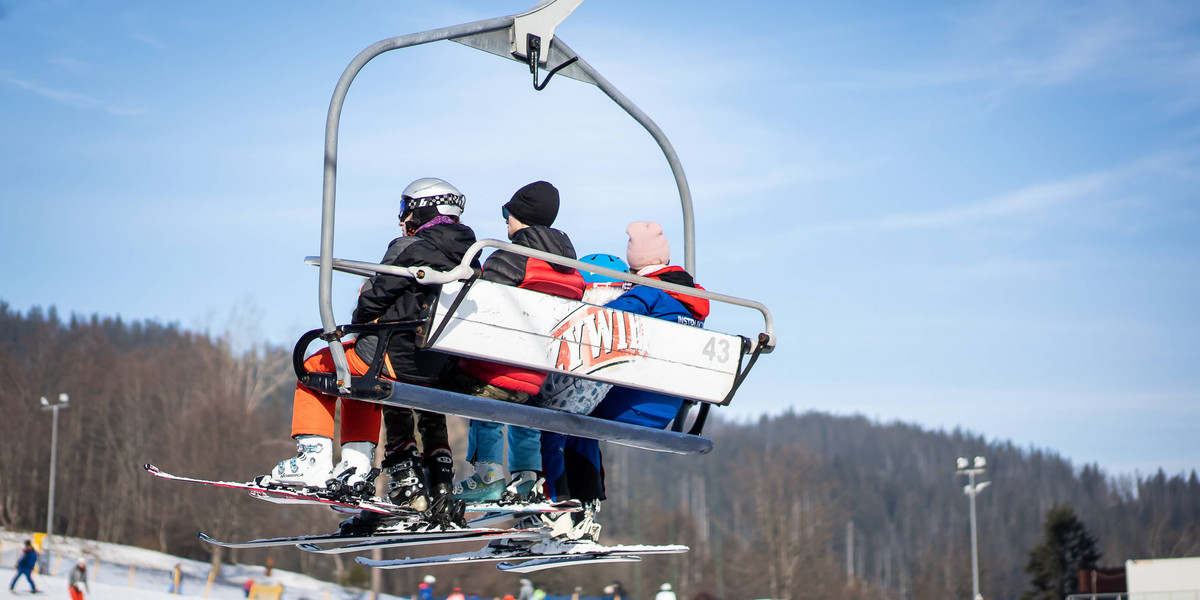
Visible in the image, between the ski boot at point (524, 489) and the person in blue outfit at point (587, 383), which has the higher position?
the person in blue outfit at point (587, 383)

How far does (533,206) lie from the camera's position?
5.92 m

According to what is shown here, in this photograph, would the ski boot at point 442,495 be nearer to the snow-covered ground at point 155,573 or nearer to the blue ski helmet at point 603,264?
the blue ski helmet at point 603,264

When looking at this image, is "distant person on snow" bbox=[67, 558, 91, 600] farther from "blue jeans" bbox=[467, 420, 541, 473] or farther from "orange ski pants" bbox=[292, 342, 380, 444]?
"orange ski pants" bbox=[292, 342, 380, 444]

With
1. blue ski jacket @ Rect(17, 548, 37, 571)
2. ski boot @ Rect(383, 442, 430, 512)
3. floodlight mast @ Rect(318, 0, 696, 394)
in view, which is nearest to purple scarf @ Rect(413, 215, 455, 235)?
floodlight mast @ Rect(318, 0, 696, 394)

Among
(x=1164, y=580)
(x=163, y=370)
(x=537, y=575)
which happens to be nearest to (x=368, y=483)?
(x=1164, y=580)

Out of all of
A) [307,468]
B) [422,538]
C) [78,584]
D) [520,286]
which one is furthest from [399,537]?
[78,584]

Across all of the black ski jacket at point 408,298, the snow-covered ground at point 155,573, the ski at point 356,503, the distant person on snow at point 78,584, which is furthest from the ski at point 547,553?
the snow-covered ground at point 155,573

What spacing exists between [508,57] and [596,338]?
56.7 inches

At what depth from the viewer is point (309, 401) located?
5555 millimetres

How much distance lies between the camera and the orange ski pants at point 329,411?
5434 millimetres

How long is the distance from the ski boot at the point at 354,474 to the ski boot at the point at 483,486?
0.74 meters

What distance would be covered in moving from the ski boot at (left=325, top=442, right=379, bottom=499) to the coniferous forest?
1978 inches

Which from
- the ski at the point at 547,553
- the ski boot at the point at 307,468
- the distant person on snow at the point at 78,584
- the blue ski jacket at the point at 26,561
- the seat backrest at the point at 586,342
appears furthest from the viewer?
the blue ski jacket at the point at 26,561

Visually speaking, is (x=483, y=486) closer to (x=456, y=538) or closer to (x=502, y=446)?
(x=502, y=446)
